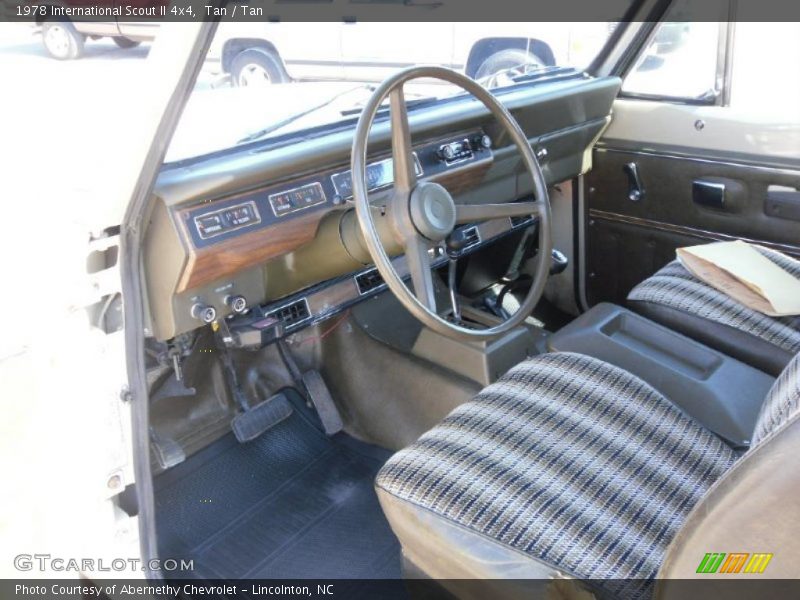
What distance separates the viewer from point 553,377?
165cm

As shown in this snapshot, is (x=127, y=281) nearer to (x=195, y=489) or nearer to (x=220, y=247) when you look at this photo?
(x=220, y=247)

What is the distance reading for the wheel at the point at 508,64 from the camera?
257cm

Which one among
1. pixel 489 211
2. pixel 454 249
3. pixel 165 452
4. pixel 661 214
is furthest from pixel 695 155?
pixel 165 452

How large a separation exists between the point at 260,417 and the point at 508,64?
1434 millimetres

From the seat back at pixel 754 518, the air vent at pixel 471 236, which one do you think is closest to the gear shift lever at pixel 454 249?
the air vent at pixel 471 236

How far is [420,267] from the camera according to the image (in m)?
1.63

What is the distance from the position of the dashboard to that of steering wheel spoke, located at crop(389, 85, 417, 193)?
0.08 meters

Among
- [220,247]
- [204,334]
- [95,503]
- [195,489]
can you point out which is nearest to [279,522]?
[195,489]

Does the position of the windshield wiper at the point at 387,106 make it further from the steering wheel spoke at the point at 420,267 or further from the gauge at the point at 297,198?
the steering wheel spoke at the point at 420,267

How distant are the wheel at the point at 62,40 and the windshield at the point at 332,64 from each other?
245 mm

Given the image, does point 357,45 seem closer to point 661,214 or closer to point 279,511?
point 661,214

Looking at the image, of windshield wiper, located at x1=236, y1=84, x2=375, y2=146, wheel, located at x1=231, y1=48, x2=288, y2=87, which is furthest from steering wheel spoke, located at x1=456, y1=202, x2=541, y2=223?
wheel, located at x1=231, y1=48, x2=288, y2=87

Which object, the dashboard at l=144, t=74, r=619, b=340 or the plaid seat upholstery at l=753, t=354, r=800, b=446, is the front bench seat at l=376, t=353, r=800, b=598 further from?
the dashboard at l=144, t=74, r=619, b=340

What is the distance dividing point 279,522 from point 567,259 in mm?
1475
